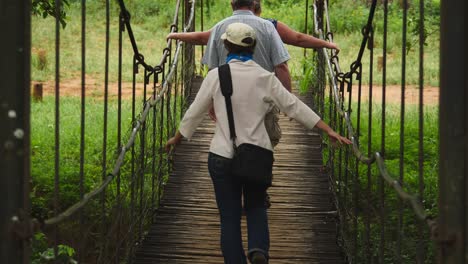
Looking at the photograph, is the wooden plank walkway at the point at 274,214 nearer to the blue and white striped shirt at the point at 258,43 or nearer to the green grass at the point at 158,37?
the blue and white striped shirt at the point at 258,43

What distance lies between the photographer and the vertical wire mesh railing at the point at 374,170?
395cm

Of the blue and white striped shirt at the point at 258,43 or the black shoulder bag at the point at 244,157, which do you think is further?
the blue and white striped shirt at the point at 258,43

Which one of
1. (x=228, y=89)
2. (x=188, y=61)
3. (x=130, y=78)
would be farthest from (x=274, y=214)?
(x=130, y=78)

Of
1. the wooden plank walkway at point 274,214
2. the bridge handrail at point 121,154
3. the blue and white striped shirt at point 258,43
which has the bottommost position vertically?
the wooden plank walkway at point 274,214

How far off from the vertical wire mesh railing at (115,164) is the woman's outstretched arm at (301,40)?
720mm

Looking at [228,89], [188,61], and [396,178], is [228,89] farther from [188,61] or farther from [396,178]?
[188,61]

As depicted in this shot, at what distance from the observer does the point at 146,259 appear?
6219 mm

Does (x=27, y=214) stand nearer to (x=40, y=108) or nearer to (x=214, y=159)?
(x=214, y=159)

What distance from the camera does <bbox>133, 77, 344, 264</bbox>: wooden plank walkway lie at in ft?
20.7

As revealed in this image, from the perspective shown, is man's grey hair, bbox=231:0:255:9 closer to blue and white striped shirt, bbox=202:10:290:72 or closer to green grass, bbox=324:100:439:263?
blue and white striped shirt, bbox=202:10:290:72

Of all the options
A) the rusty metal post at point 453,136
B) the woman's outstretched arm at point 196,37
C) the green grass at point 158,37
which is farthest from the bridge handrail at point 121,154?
the green grass at point 158,37

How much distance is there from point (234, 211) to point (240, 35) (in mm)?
734

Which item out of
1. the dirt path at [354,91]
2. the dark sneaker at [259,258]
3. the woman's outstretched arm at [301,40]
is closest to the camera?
the dark sneaker at [259,258]

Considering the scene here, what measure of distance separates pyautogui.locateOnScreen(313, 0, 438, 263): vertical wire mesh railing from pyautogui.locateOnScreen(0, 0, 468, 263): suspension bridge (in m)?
0.01
